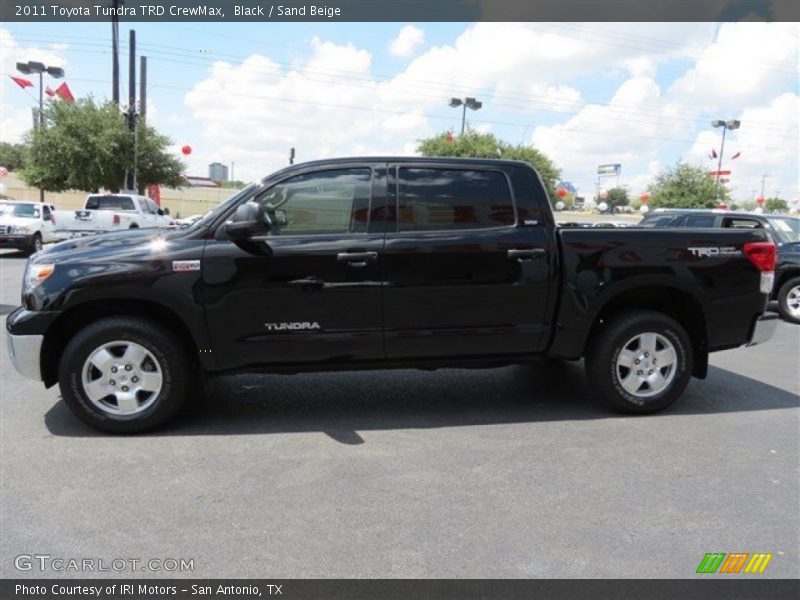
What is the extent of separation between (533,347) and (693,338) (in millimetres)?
1409

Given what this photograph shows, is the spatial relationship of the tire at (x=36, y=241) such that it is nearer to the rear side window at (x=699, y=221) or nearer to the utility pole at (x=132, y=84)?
the utility pole at (x=132, y=84)

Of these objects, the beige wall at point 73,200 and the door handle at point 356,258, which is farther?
the beige wall at point 73,200

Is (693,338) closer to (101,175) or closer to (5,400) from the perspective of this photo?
(5,400)

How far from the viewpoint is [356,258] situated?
14.6 ft

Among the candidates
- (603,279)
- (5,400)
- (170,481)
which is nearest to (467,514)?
(170,481)

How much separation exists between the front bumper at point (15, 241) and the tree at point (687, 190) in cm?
3594

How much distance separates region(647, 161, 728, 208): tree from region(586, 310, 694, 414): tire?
1526 inches

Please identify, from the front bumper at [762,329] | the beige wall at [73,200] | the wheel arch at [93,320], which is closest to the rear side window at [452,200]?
the wheel arch at [93,320]

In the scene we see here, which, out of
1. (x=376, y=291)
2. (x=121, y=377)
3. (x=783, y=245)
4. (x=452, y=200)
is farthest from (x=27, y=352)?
(x=783, y=245)

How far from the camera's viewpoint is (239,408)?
197 inches

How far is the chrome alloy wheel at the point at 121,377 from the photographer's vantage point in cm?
431
